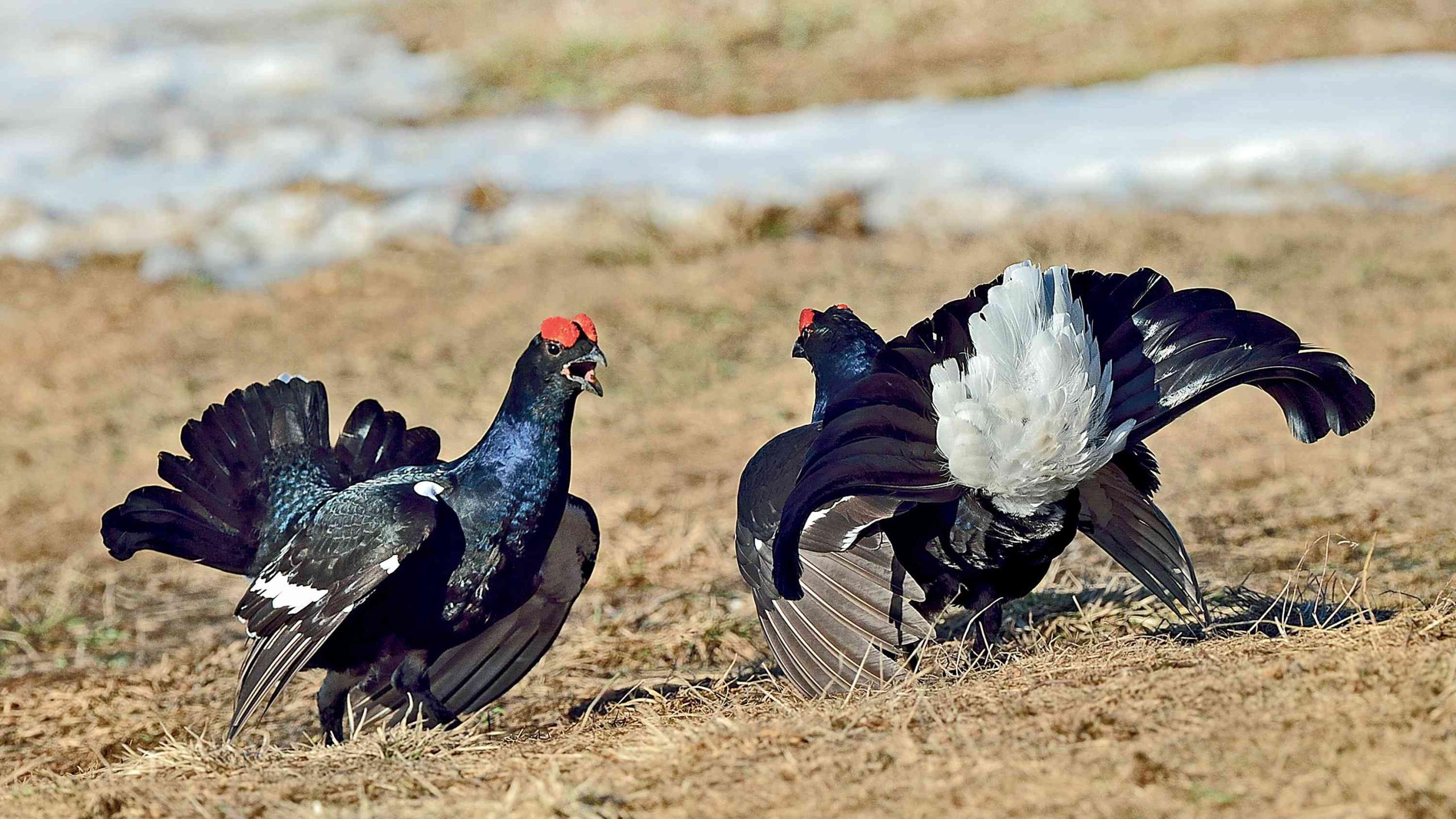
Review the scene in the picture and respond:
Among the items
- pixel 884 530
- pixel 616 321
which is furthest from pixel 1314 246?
pixel 884 530

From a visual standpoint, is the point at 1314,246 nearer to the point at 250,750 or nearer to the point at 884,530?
the point at 884,530

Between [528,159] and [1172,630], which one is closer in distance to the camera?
[1172,630]

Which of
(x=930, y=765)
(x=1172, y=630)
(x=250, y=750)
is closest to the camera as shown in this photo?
(x=930, y=765)

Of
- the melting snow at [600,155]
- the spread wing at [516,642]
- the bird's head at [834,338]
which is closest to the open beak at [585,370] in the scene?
the spread wing at [516,642]

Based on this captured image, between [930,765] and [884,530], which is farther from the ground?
[884,530]

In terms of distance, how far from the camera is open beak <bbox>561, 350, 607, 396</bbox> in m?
3.76

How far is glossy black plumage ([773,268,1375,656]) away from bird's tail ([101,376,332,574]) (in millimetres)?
1647

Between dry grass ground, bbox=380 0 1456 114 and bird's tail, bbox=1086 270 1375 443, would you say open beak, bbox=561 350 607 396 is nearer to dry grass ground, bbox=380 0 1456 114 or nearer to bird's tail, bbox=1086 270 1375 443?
bird's tail, bbox=1086 270 1375 443

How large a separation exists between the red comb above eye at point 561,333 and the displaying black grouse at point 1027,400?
720 mm

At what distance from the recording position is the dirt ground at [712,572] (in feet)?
8.91

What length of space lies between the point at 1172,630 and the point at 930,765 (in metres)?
1.51

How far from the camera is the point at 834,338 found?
4266 millimetres

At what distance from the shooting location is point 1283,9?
1505 cm

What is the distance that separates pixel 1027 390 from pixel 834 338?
1.11m
